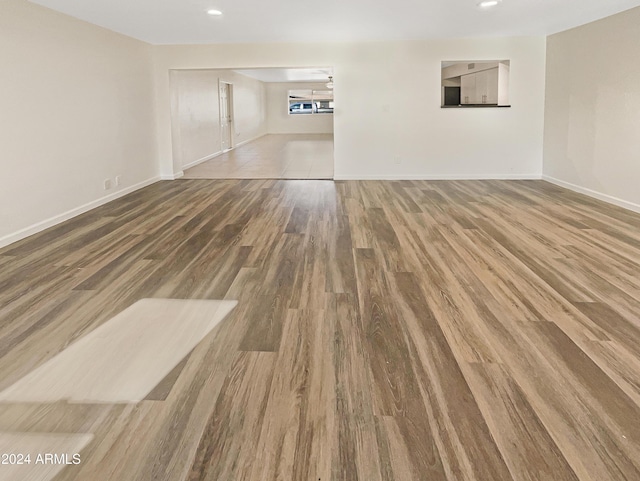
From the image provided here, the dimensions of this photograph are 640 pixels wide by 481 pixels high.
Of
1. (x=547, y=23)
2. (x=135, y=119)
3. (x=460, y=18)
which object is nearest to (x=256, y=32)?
(x=135, y=119)

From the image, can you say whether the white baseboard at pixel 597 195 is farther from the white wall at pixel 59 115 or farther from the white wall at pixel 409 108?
the white wall at pixel 59 115

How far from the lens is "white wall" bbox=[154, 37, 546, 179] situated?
8.51m

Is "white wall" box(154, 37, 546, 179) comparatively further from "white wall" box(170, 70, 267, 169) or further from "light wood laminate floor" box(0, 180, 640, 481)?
"light wood laminate floor" box(0, 180, 640, 481)

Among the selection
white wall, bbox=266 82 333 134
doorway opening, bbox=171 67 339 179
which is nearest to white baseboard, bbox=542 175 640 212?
doorway opening, bbox=171 67 339 179

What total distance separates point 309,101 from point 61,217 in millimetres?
18230

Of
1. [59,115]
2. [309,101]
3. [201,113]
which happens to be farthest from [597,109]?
[309,101]

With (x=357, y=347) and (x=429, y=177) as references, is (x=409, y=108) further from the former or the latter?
(x=357, y=347)

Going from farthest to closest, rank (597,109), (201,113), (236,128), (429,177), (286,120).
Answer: (286,120) → (236,128) → (201,113) → (429,177) → (597,109)

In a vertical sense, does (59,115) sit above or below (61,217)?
above

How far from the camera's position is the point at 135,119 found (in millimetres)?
8016

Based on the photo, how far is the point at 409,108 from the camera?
344 inches

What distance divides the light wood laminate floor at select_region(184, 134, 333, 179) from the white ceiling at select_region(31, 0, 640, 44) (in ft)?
7.86

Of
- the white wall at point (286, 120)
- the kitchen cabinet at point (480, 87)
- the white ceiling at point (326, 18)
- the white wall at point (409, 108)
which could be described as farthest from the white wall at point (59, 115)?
the white wall at point (286, 120)

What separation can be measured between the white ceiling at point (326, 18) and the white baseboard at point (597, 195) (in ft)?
7.09
